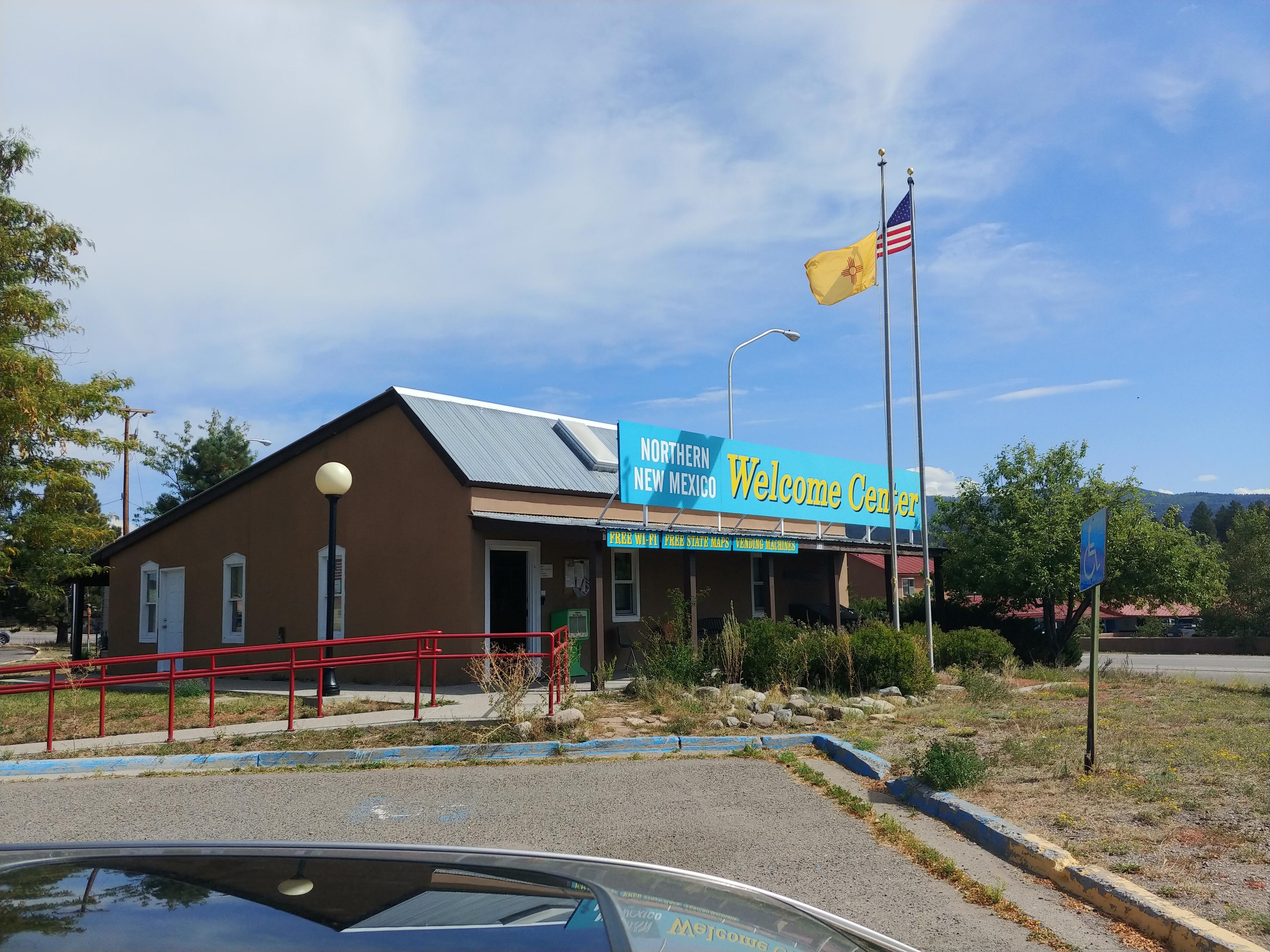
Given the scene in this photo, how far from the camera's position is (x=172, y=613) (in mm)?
22484

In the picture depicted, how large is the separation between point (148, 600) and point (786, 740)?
58.9 ft

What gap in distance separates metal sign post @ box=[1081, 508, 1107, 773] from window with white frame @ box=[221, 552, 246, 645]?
1709 cm

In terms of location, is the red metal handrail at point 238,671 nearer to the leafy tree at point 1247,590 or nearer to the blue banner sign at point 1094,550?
the blue banner sign at point 1094,550

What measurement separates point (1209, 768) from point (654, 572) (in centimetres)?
1276

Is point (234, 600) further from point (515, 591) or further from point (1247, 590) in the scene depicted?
point (1247, 590)

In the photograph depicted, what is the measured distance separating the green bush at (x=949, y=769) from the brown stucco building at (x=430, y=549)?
7856mm

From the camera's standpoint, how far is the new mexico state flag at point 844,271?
19562mm

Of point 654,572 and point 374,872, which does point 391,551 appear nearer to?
point 654,572

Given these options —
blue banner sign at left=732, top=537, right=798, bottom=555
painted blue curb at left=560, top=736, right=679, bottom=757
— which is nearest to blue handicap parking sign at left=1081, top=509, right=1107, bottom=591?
painted blue curb at left=560, top=736, right=679, bottom=757

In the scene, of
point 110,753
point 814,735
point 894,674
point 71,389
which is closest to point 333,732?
point 110,753

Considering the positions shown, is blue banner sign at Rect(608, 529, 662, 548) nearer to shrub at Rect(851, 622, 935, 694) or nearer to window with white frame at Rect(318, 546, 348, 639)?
shrub at Rect(851, 622, 935, 694)

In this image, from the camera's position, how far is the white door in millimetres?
22109

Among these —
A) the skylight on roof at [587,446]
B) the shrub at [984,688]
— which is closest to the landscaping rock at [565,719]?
the shrub at [984,688]

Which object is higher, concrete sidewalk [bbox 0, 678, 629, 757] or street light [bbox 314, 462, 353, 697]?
street light [bbox 314, 462, 353, 697]
